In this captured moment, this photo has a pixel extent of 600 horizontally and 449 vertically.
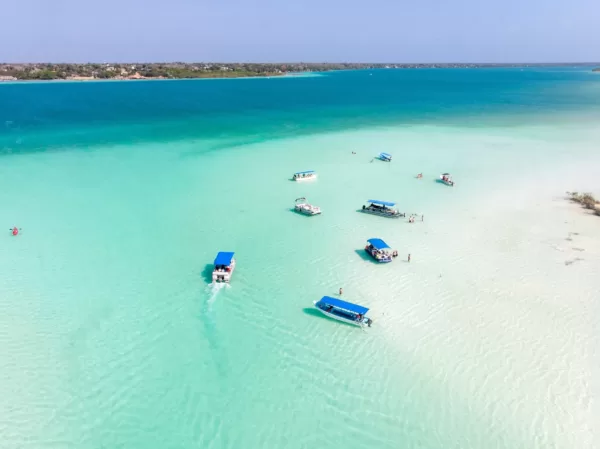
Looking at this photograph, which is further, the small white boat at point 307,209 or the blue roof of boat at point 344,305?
the small white boat at point 307,209

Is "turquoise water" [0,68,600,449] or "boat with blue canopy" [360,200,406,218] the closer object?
"turquoise water" [0,68,600,449]

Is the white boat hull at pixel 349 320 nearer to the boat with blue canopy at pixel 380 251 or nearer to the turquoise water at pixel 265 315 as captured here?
the turquoise water at pixel 265 315

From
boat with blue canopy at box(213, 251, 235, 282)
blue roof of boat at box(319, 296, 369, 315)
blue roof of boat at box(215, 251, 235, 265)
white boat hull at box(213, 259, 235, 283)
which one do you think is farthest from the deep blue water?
blue roof of boat at box(319, 296, 369, 315)

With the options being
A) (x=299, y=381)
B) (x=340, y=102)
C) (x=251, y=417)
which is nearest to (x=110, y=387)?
(x=251, y=417)

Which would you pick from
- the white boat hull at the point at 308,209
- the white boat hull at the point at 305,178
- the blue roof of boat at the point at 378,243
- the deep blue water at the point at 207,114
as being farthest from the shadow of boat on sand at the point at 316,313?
the deep blue water at the point at 207,114

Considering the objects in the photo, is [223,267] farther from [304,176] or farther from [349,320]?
[304,176]

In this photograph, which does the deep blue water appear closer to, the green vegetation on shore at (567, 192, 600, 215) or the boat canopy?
the boat canopy
